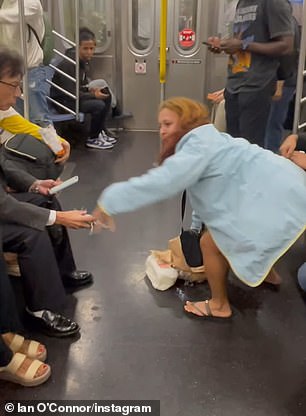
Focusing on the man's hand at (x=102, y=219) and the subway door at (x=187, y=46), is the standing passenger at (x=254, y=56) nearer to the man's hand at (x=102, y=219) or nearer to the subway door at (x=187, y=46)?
the man's hand at (x=102, y=219)

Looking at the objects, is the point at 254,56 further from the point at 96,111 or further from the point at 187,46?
the point at 187,46

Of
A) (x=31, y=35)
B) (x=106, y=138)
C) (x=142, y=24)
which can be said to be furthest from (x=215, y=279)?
(x=142, y=24)

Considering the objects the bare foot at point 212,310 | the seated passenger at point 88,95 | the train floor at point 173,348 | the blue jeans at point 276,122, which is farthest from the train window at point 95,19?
the bare foot at point 212,310

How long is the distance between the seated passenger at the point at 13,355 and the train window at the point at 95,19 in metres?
4.74

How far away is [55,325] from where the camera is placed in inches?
81.7

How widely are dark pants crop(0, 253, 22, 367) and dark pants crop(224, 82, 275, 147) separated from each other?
5.49 feet

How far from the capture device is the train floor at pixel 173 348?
1769mm

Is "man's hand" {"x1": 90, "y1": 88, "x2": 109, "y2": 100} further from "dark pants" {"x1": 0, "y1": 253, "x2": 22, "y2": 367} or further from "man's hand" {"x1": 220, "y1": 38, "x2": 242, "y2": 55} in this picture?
"dark pants" {"x1": 0, "y1": 253, "x2": 22, "y2": 367}

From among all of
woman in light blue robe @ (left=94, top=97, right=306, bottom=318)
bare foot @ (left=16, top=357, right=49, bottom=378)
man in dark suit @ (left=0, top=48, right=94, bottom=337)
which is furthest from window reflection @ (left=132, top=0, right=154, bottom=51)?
bare foot @ (left=16, top=357, right=49, bottom=378)

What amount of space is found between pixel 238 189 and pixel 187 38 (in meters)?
4.46

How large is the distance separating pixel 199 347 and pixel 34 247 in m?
0.82

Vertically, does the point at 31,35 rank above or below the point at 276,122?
above

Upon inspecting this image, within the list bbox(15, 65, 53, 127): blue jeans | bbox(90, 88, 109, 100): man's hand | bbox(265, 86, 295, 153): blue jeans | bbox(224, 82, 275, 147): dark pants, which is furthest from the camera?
bbox(90, 88, 109, 100): man's hand

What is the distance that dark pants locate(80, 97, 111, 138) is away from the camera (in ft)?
17.6
